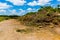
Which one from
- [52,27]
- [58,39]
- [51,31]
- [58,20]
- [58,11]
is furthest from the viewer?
[58,11]

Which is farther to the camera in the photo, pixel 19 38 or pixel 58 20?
pixel 58 20

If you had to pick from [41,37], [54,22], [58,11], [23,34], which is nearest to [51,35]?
[41,37]

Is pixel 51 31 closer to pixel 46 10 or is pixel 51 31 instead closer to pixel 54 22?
pixel 54 22

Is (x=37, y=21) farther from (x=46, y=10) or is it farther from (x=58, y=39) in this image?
(x=58, y=39)

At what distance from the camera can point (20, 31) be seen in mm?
11008

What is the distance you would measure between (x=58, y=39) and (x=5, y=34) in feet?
10.6

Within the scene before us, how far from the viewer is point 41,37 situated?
9500 millimetres

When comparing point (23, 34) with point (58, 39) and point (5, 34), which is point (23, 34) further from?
point (58, 39)

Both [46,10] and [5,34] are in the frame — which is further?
[46,10]

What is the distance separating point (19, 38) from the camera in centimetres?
956

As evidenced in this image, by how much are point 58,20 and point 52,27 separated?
114 cm

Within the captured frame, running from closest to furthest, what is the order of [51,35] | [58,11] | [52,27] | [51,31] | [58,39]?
[58,39], [51,35], [51,31], [52,27], [58,11]

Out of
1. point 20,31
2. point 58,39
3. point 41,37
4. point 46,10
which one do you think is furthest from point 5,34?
point 46,10

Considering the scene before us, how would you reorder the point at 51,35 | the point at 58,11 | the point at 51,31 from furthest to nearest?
the point at 58,11, the point at 51,31, the point at 51,35
